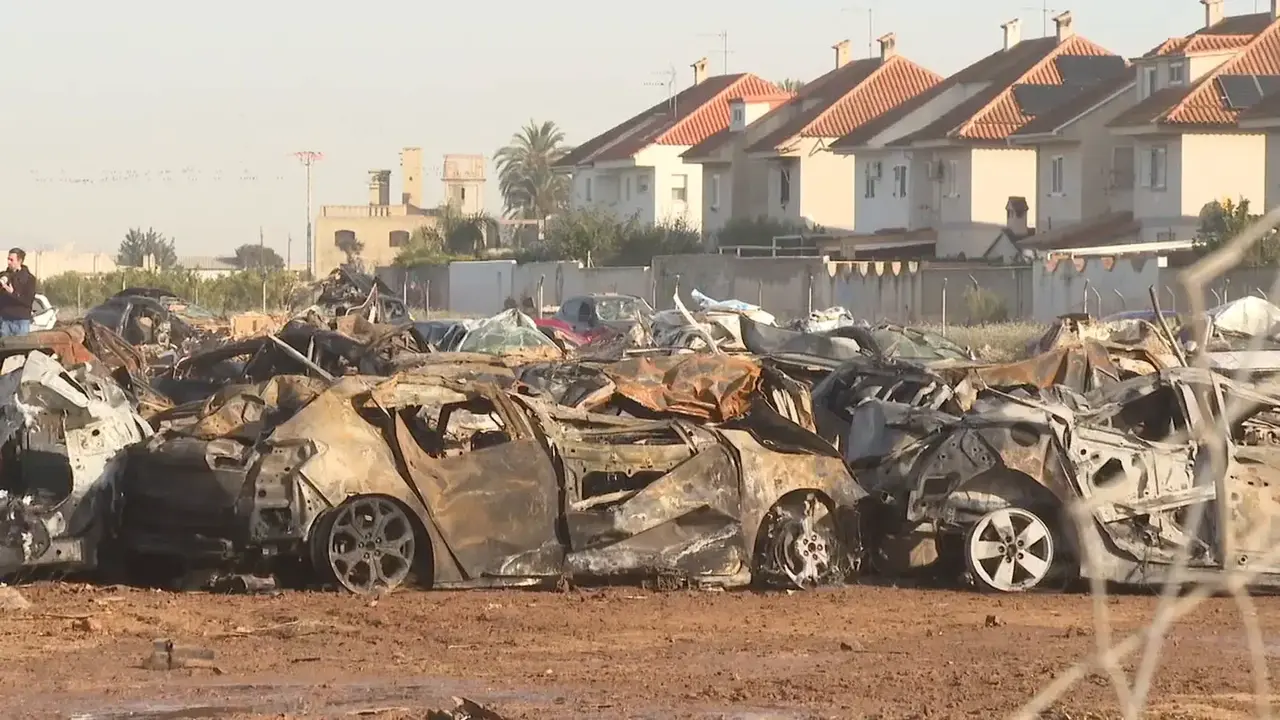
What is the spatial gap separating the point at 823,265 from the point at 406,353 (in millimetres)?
32417

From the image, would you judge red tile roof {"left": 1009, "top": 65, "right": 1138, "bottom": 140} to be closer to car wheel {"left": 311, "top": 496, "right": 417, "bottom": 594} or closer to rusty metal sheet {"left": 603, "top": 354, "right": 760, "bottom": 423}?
rusty metal sheet {"left": 603, "top": 354, "right": 760, "bottom": 423}

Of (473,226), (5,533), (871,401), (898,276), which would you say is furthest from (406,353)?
(473,226)

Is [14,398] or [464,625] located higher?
[14,398]

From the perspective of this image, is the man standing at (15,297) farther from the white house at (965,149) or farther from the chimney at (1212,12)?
the chimney at (1212,12)

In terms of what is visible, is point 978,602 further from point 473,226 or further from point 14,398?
point 473,226

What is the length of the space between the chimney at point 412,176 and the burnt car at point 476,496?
118m

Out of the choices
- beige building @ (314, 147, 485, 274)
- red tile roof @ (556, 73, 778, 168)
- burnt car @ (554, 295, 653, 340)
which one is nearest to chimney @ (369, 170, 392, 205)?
beige building @ (314, 147, 485, 274)

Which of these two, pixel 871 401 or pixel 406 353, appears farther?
pixel 406 353

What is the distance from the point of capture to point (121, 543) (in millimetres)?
12750

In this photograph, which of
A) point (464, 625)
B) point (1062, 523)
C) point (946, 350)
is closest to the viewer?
point (464, 625)

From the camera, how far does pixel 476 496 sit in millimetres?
12516

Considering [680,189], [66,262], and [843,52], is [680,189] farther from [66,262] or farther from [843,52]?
[66,262]

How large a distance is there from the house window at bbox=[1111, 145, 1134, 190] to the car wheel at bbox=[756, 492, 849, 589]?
52339 millimetres

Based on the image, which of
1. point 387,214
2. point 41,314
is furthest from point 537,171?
point 41,314
